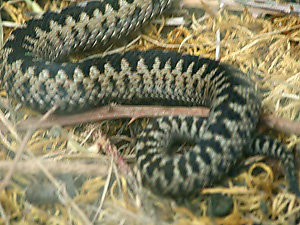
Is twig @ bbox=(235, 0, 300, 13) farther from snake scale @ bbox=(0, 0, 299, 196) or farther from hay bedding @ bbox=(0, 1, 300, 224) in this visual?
snake scale @ bbox=(0, 0, 299, 196)

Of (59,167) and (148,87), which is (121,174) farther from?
(148,87)

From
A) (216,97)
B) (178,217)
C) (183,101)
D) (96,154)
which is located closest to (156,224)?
(178,217)

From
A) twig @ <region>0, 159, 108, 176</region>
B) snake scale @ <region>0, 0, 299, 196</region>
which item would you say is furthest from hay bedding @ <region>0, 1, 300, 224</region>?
snake scale @ <region>0, 0, 299, 196</region>

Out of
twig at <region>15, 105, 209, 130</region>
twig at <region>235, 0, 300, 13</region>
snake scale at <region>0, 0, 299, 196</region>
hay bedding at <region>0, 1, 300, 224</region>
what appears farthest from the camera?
twig at <region>235, 0, 300, 13</region>

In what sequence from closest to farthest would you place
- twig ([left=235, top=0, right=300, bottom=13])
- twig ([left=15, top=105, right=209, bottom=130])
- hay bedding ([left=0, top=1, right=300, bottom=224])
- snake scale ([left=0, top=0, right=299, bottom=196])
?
1. hay bedding ([left=0, top=1, right=300, bottom=224])
2. snake scale ([left=0, top=0, right=299, bottom=196])
3. twig ([left=15, top=105, right=209, bottom=130])
4. twig ([left=235, top=0, right=300, bottom=13])

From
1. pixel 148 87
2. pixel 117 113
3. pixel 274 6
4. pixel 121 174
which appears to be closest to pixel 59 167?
pixel 121 174

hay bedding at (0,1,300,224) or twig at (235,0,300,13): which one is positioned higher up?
twig at (235,0,300,13)
